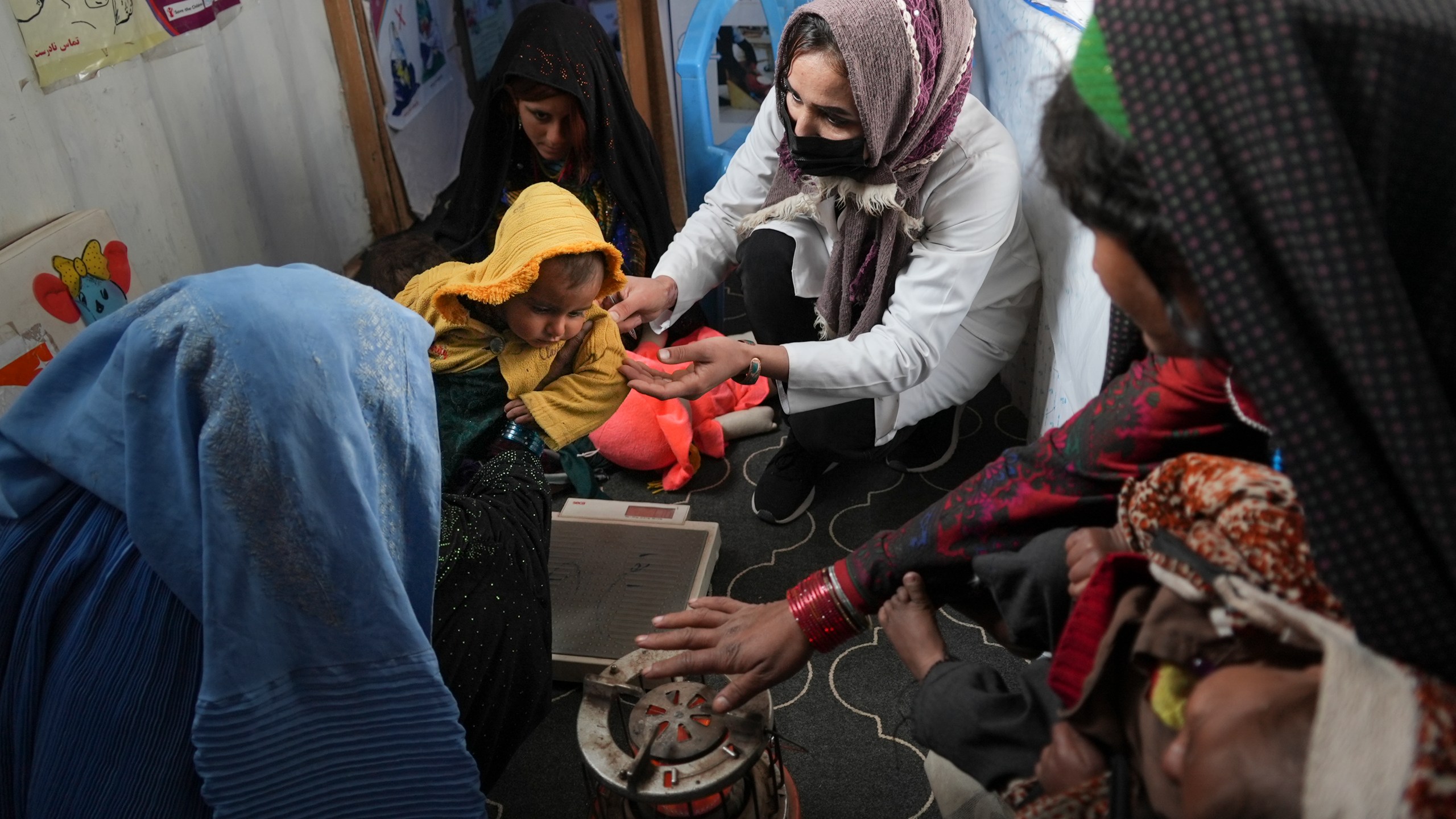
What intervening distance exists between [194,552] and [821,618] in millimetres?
726

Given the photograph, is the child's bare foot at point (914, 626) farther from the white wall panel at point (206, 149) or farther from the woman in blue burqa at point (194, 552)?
the white wall panel at point (206, 149)

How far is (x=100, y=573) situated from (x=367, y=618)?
27cm

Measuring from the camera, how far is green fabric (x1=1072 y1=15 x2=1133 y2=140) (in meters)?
0.73

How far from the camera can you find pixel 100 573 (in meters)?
1.01

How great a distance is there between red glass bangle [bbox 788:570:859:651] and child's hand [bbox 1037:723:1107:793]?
1.39 feet

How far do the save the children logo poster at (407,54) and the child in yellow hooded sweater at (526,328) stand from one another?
1.59 m

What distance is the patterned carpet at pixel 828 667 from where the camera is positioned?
1590 millimetres

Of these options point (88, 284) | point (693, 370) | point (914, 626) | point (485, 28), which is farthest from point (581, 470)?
point (485, 28)

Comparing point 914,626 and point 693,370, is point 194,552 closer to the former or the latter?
point 914,626

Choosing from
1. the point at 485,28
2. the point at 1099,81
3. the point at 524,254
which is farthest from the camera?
the point at 485,28

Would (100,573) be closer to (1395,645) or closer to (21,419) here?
(21,419)

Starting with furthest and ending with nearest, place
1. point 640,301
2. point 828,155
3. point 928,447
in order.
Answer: point 928,447
point 640,301
point 828,155

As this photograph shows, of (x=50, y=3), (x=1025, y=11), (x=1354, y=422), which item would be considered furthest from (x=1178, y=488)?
(x=50, y=3)

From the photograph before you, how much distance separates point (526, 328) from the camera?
5.57ft
